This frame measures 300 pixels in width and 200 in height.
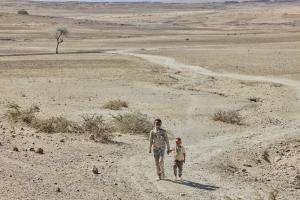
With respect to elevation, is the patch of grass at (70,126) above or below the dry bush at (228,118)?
above

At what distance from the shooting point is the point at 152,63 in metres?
53.3

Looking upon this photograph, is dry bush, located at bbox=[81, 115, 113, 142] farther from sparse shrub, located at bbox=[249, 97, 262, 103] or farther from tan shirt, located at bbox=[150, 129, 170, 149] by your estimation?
sparse shrub, located at bbox=[249, 97, 262, 103]

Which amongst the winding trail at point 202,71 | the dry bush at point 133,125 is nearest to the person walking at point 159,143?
the dry bush at point 133,125

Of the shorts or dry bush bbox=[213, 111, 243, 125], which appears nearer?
the shorts

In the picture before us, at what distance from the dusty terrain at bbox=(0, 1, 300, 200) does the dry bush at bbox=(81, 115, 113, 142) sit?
0.47m

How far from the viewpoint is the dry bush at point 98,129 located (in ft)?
70.7

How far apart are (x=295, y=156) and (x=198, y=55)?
39.2 metres

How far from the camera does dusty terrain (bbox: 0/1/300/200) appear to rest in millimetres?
16406

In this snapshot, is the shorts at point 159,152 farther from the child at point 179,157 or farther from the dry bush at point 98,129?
the dry bush at point 98,129

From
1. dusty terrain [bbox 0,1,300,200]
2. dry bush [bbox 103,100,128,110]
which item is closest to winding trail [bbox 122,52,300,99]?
dusty terrain [bbox 0,1,300,200]

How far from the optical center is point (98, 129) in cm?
2222

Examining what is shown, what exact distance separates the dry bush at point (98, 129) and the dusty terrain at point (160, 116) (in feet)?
1.55

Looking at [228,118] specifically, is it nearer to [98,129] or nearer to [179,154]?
[98,129]

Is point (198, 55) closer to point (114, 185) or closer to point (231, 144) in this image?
point (231, 144)
